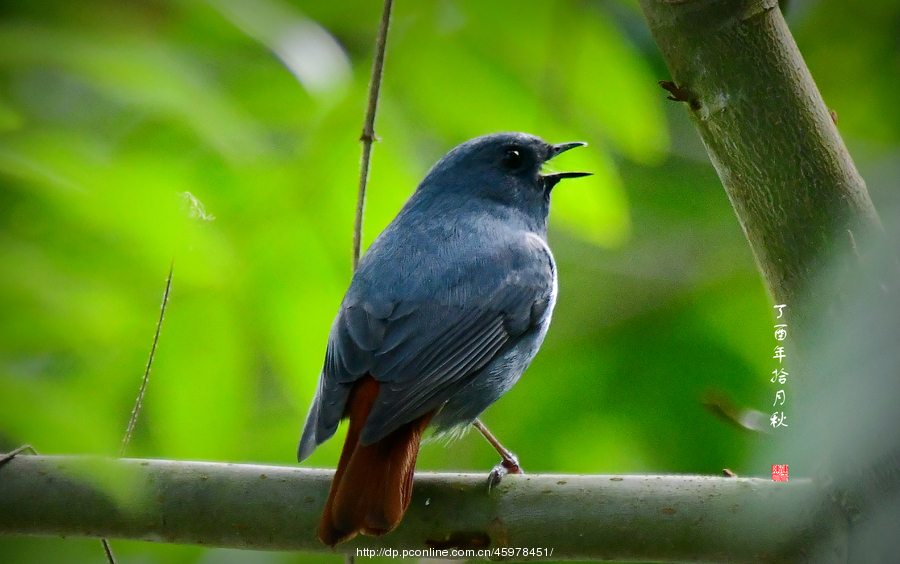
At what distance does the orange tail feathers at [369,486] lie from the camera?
1724 millimetres

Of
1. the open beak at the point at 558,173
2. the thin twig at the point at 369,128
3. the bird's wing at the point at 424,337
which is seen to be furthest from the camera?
the open beak at the point at 558,173

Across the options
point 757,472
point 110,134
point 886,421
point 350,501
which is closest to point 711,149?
point 757,472

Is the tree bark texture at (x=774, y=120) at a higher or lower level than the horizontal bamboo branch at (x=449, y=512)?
higher

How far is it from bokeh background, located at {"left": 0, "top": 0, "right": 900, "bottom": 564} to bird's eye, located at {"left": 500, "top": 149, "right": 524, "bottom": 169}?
0.18 meters

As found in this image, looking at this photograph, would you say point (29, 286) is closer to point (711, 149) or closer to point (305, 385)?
point (305, 385)

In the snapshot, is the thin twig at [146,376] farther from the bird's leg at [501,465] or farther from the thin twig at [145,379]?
the bird's leg at [501,465]

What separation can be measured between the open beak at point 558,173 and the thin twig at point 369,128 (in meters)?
0.64

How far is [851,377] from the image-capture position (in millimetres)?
1165

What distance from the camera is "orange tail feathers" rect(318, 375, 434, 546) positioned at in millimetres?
1724

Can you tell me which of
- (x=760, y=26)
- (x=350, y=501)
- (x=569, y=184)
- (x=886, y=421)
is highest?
(x=760, y=26)

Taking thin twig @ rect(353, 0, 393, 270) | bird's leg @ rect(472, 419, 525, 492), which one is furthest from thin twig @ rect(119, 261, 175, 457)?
bird's leg @ rect(472, 419, 525, 492)

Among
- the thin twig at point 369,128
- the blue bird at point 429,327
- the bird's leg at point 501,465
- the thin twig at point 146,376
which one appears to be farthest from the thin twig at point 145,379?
the bird's leg at point 501,465

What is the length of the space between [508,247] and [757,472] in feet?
3.68

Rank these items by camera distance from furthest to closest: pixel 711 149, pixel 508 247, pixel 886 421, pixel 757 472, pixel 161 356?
pixel 508 247 → pixel 161 356 → pixel 711 149 → pixel 757 472 → pixel 886 421
